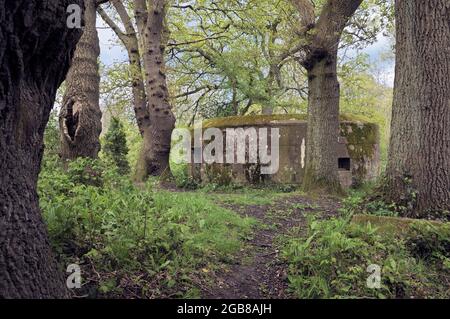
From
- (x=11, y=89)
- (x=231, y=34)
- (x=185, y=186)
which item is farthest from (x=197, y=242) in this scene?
(x=231, y=34)

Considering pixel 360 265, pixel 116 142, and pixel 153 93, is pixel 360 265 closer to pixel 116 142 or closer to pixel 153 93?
pixel 153 93

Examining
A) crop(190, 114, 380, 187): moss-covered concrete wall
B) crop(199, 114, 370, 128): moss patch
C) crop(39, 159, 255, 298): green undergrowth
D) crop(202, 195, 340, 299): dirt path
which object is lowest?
crop(202, 195, 340, 299): dirt path

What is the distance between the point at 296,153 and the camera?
37.6 feet

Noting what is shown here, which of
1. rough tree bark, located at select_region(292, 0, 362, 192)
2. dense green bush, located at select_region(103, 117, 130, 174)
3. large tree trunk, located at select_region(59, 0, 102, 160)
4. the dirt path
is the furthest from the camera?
dense green bush, located at select_region(103, 117, 130, 174)

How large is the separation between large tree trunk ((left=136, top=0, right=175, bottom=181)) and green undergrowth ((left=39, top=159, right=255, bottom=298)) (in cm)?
762

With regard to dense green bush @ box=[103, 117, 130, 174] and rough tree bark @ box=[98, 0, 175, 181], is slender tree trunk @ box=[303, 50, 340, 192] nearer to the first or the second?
rough tree bark @ box=[98, 0, 175, 181]

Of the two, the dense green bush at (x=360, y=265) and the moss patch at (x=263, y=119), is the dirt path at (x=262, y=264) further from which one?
the moss patch at (x=263, y=119)

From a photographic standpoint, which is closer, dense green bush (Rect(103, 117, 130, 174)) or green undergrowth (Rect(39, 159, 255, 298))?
green undergrowth (Rect(39, 159, 255, 298))

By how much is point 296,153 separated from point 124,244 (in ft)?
28.2

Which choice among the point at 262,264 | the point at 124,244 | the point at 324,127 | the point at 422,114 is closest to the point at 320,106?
the point at 324,127

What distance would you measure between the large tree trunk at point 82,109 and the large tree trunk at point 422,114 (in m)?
4.70

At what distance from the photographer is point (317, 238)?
14.5ft

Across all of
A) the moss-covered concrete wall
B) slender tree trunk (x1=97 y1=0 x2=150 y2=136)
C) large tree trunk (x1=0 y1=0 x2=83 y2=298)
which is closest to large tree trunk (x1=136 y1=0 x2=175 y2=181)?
slender tree trunk (x1=97 y1=0 x2=150 y2=136)

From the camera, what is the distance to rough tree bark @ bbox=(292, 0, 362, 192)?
8.95 m
